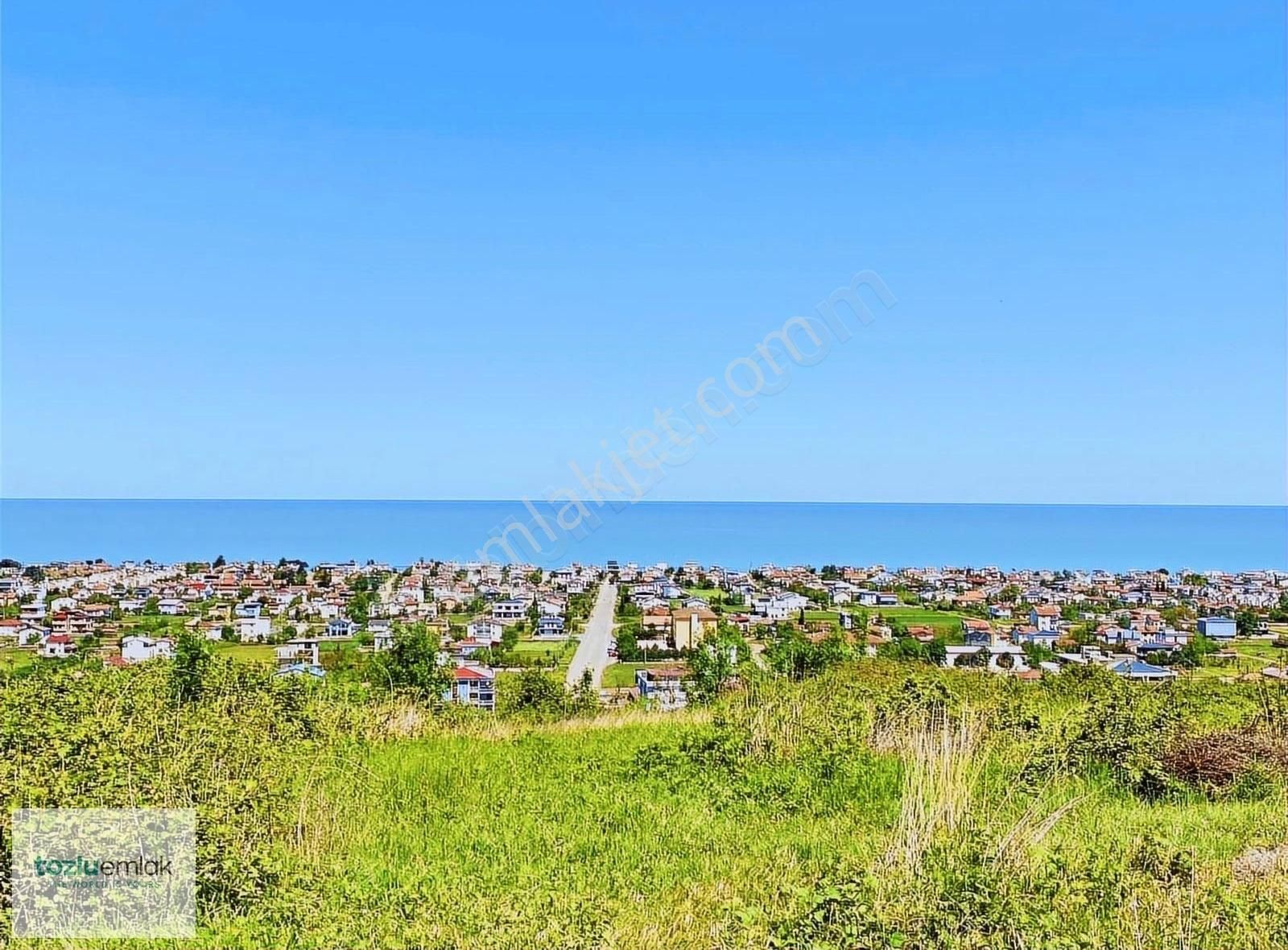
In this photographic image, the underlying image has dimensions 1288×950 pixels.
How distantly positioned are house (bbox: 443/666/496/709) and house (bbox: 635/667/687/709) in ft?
5.34

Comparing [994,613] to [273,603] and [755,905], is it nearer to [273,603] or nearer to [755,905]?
[273,603]

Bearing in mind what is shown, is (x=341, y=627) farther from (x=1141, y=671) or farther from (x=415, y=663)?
(x=1141, y=671)

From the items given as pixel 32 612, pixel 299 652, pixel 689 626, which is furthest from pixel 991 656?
pixel 32 612

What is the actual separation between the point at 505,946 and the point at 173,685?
14.0ft

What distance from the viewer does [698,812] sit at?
4812mm

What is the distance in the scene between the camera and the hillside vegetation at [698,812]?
10.2 feet

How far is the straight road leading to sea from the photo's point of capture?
12909mm

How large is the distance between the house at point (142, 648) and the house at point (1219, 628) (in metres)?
14.0

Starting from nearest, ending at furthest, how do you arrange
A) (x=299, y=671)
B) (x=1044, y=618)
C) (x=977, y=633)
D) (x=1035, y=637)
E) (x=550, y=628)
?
1. (x=299, y=671)
2. (x=1035, y=637)
3. (x=977, y=633)
4. (x=550, y=628)
5. (x=1044, y=618)

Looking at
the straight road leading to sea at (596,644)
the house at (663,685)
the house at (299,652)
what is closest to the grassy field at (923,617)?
the straight road leading to sea at (596,644)

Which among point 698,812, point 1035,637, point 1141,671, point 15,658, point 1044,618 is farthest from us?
point 1044,618

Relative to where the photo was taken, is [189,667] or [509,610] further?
[509,610]

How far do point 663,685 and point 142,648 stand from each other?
17.7 ft

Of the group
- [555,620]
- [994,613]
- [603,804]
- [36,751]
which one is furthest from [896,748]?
[994,613]
